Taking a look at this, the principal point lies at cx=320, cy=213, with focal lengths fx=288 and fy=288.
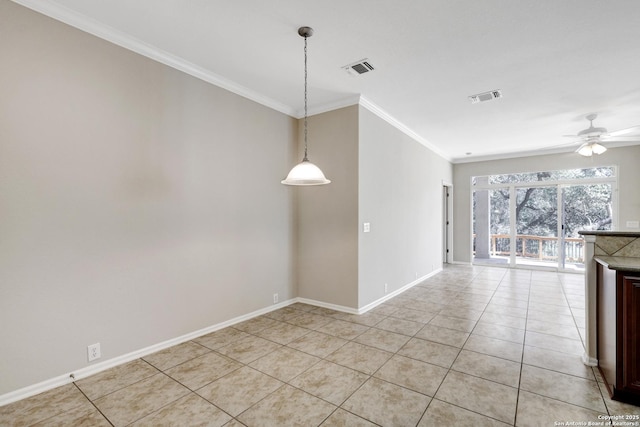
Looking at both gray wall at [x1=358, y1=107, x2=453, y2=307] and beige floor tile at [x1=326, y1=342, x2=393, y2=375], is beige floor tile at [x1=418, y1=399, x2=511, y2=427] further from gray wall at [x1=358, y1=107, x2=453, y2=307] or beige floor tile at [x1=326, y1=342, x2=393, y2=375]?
gray wall at [x1=358, y1=107, x2=453, y2=307]

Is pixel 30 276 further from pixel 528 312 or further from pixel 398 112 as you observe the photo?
pixel 528 312

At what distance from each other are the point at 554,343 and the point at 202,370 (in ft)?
11.9

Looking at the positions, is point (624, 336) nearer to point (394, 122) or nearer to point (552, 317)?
point (552, 317)

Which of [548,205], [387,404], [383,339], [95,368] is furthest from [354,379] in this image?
[548,205]


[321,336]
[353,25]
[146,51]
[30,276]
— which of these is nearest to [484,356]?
[321,336]

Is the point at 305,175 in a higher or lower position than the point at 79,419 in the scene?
higher

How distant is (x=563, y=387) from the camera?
229 centimetres

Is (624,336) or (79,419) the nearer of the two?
(79,419)

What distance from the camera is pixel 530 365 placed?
2.65 metres

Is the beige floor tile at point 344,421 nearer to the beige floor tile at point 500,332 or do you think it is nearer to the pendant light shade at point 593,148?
the beige floor tile at point 500,332

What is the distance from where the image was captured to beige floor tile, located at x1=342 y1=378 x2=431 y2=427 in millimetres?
1953

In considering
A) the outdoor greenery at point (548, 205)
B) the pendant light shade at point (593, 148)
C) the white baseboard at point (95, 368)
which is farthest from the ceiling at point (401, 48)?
the white baseboard at point (95, 368)

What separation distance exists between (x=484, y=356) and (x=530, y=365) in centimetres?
37

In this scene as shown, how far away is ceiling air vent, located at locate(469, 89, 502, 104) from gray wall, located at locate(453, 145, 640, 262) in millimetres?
4317
